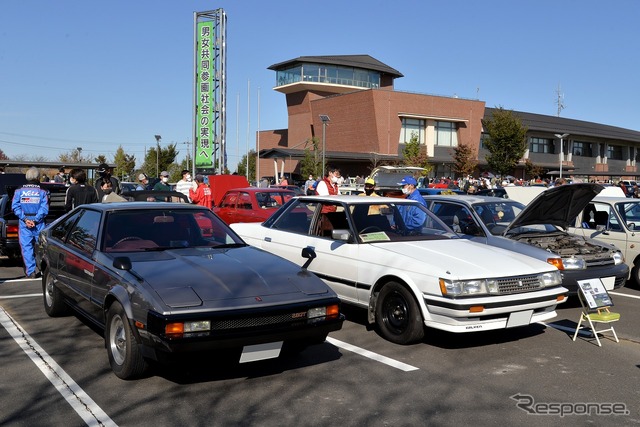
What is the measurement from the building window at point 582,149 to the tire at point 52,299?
2819 inches

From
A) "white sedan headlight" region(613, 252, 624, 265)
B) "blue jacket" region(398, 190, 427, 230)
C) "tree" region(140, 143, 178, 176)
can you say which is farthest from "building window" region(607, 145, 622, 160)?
"blue jacket" region(398, 190, 427, 230)

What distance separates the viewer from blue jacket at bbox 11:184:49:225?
9656 millimetres

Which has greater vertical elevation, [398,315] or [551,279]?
[551,279]

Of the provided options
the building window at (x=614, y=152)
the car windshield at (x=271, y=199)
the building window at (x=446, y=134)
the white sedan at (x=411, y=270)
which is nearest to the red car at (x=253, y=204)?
the car windshield at (x=271, y=199)

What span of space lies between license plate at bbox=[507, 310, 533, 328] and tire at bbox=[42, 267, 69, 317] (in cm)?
483

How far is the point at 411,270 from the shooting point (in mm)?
6074

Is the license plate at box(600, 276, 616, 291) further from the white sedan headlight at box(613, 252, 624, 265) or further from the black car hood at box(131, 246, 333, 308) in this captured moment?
the black car hood at box(131, 246, 333, 308)

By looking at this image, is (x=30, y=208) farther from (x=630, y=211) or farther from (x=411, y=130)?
(x=411, y=130)

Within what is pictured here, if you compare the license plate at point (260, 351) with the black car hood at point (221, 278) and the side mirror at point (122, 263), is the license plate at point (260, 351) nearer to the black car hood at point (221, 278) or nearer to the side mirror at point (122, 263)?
the black car hood at point (221, 278)

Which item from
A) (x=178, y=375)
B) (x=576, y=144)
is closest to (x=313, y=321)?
(x=178, y=375)

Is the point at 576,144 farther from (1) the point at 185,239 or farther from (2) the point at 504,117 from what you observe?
(1) the point at 185,239

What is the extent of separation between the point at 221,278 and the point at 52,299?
126 inches

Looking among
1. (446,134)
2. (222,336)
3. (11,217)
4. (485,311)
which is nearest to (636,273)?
(485,311)

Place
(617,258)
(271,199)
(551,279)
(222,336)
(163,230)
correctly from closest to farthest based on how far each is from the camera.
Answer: (222,336) → (163,230) → (551,279) → (617,258) → (271,199)
